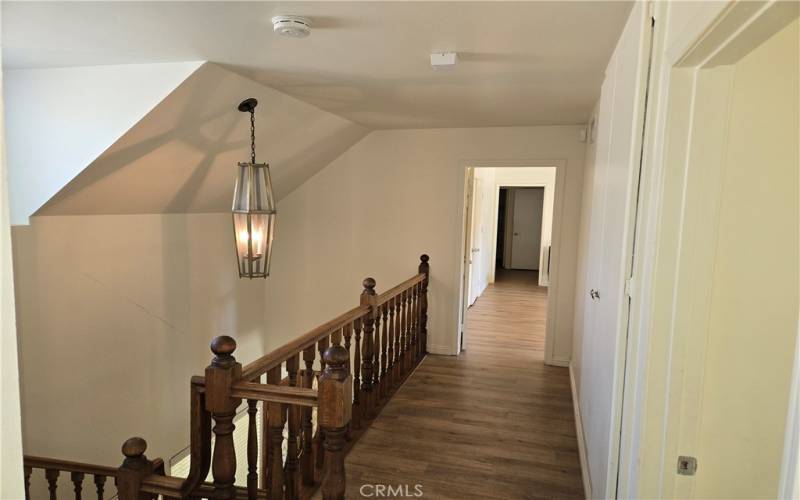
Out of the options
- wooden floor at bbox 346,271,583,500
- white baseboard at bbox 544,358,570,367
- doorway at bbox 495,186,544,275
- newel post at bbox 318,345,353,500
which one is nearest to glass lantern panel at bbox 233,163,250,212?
newel post at bbox 318,345,353,500

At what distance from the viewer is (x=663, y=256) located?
1262 mm

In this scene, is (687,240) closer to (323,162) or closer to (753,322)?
(753,322)

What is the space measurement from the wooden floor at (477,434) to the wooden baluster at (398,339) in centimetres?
13

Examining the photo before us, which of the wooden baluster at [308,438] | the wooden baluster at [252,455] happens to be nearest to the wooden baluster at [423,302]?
the wooden baluster at [308,438]

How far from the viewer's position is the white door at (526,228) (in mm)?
10734

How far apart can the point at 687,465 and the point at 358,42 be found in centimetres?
211

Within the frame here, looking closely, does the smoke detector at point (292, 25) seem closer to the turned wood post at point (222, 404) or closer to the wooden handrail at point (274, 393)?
the turned wood post at point (222, 404)

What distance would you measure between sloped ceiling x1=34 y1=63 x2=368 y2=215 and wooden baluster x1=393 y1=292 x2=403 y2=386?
5.37ft

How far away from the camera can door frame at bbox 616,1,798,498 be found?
120 centimetres

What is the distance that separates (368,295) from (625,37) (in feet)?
6.90

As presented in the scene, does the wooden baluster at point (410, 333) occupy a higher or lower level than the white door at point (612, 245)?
lower

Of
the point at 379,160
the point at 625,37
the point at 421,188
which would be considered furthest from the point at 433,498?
the point at 379,160

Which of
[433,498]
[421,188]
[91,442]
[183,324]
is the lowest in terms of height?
[91,442]

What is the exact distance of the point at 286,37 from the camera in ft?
7.18
